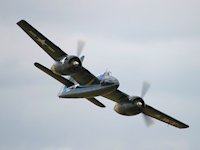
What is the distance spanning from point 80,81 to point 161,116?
15022 mm

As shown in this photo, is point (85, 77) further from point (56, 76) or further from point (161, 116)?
point (161, 116)

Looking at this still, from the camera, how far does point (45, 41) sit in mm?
78688

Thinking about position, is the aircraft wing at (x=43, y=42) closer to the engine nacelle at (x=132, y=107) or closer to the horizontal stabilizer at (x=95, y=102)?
the horizontal stabilizer at (x=95, y=102)

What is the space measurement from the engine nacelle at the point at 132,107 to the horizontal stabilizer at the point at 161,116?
583 cm

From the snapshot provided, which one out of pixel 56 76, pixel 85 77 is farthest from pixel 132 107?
pixel 56 76

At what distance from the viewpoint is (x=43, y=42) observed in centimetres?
7900

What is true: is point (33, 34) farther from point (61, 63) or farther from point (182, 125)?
point (182, 125)

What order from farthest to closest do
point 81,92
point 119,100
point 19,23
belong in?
point 119,100 < point 81,92 < point 19,23

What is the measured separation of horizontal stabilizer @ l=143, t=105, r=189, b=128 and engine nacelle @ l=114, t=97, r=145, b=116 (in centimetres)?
583

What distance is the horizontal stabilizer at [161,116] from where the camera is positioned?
9288 centimetres

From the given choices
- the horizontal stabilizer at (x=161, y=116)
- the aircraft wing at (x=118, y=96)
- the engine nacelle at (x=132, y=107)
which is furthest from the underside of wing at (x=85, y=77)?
the horizontal stabilizer at (x=161, y=116)

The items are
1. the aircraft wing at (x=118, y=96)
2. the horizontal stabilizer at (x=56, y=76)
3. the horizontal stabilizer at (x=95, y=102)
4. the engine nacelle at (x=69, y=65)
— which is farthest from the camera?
the aircraft wing at (x=118, y=96)

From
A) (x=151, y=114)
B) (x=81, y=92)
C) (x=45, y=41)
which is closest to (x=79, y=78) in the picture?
(x=81, y=92)

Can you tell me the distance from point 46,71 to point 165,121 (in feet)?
67.2
